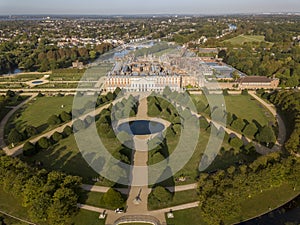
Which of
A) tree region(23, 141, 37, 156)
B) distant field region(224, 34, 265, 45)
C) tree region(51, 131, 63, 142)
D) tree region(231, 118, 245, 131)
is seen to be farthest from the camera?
distant field region(224, 34, 265, 45)

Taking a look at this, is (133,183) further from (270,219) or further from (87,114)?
(87,114)

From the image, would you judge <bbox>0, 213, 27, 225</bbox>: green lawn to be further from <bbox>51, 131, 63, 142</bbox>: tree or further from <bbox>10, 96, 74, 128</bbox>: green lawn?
<bbox>10, 96, 74, 128</bbox>: green lawn

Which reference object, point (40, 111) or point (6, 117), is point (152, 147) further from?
point (6, 117)

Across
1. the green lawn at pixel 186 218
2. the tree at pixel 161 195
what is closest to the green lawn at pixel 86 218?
the tree at pixel 161 195

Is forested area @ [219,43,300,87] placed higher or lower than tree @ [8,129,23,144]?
lower

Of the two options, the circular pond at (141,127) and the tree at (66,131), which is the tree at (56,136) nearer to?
the tree at (66,131)

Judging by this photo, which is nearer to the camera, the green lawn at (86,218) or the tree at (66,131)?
the green lawn at (86,218)

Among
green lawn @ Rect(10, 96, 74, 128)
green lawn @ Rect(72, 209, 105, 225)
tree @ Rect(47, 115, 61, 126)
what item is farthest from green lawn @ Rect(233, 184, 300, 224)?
green lawn @ Rect(10, 96, 74, 128)
